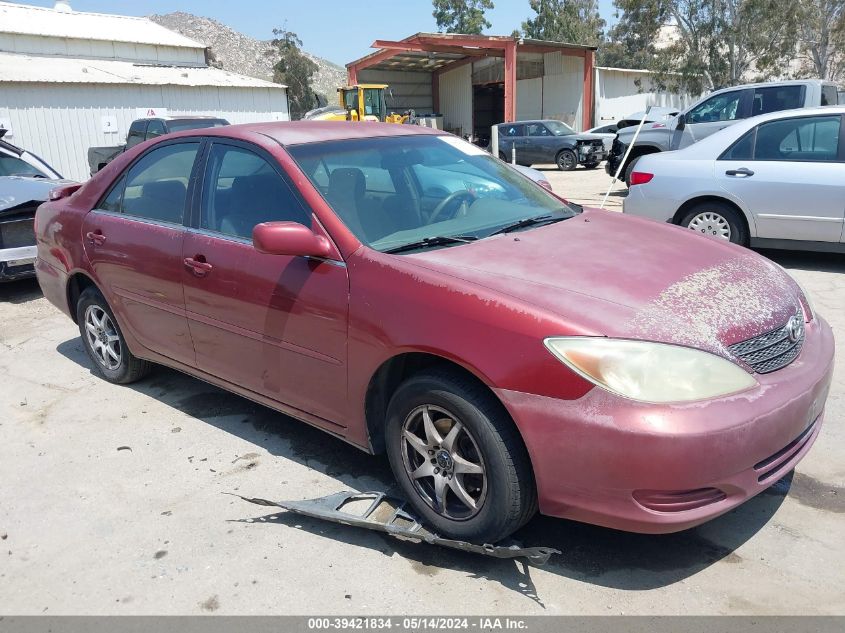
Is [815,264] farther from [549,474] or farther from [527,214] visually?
[549,474]

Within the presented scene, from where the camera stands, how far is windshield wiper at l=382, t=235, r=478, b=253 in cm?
313

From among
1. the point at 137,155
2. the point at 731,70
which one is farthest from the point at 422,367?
the point at 731,70

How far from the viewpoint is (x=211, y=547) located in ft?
10.0

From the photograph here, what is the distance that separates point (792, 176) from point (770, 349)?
4796mm

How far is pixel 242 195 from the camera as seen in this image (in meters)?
3.70

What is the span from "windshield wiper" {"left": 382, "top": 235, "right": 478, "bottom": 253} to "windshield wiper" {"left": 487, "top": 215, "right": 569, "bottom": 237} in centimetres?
15

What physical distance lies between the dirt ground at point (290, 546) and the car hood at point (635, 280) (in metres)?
0.91

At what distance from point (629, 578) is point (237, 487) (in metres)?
1.91

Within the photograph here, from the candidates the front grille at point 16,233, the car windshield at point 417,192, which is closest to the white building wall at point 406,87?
the front grille at point 16,233

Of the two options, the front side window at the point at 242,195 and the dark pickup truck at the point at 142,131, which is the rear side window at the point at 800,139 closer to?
the front side window at the point at 242,195

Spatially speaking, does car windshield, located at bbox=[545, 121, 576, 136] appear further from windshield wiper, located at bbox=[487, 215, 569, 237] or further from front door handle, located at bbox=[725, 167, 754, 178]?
windshield wiper, located at bbox=[487, 215, 569, 237]

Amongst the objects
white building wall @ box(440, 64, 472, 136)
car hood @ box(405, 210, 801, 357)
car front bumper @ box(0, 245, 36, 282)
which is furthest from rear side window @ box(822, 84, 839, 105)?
white building wall @ box(440, 64, 472, 136)

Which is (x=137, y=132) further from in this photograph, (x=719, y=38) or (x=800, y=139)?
(x=719, y=38)

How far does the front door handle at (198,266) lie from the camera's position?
3.71m
